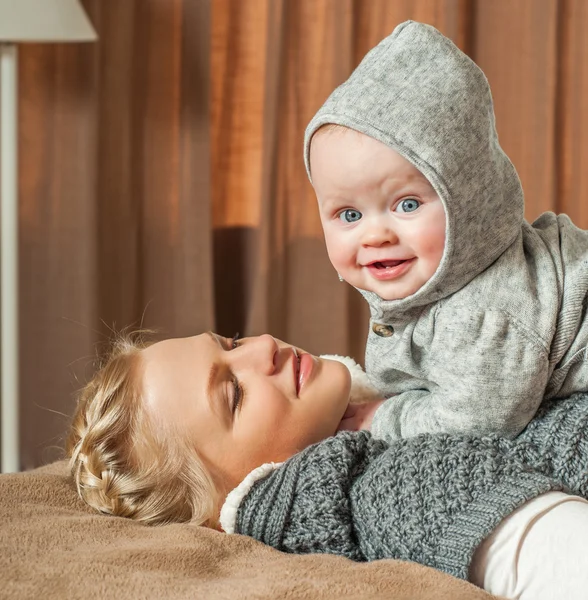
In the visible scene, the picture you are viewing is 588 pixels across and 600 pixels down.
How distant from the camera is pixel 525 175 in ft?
9.08

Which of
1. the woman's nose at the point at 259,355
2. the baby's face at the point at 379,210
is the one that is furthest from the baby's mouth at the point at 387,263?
the woman's nose at the point at 259,355

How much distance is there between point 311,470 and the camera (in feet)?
3.44

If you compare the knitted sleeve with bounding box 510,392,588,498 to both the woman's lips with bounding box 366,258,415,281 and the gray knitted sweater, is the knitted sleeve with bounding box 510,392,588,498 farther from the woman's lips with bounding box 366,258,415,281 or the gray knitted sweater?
the woman's lips with bounding box 366,258,415,281

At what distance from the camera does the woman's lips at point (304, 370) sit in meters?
1.21

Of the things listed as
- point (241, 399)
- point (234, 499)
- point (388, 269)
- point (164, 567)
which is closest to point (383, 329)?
point (388, 269)

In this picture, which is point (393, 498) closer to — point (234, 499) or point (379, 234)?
point (234, 499)

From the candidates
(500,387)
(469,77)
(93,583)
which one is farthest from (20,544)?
(469,77)

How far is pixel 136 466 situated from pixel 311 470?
0.93 feet

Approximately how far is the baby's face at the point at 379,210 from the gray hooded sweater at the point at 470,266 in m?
0.02

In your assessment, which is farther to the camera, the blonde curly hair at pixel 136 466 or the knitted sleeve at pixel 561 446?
the blonde curly hair at pixel 136 466

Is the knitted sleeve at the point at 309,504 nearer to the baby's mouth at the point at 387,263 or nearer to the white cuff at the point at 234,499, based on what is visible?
the white cuff at the point at 234,499

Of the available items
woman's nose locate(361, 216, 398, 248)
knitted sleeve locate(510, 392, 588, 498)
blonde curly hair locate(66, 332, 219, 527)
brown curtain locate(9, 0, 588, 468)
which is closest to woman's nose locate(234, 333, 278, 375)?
blonde curly hair locate(66, 332, 219, 527)

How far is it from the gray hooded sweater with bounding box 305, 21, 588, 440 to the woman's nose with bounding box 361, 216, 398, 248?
3.0 inches

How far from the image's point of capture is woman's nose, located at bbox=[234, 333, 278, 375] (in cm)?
121
